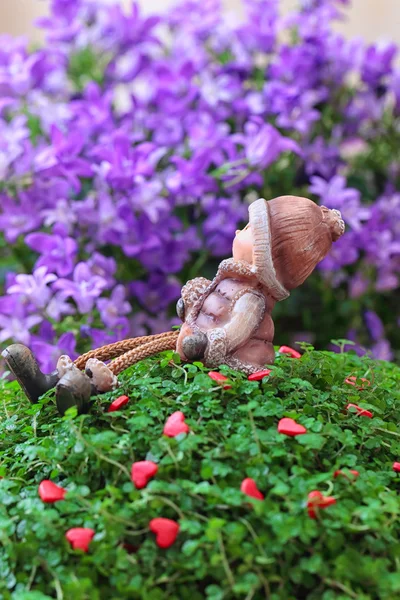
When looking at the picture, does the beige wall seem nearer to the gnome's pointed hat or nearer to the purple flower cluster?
the purple flower cluster

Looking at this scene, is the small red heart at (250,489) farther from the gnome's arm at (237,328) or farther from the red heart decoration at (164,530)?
the gnome's arm at (237,328)

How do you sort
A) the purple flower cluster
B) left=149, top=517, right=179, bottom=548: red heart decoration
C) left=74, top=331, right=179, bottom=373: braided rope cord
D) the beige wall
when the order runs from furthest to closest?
the beige wall
the purple flower cluster
left=74, top=331, right=179, bottom=373: braided rope cord
left=149, top=517, right=179, bottom=548: red heart decoration

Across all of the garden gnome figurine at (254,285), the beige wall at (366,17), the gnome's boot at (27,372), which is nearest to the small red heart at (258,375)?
the garden gnome figurine at (254,285)

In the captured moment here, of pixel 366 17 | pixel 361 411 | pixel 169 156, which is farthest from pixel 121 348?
pixel 366 17

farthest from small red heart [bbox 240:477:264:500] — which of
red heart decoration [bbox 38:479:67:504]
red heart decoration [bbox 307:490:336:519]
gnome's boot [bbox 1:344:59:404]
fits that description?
gnome's boot [bbox 1:344:59:404]

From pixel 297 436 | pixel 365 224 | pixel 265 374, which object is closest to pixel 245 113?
pixel 365 224

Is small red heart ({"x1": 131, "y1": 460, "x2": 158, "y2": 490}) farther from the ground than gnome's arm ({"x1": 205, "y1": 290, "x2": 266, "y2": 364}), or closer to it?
closer to it

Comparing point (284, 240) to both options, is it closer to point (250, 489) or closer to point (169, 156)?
point (250, 489)

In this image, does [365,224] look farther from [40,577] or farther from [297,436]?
[40,577]
